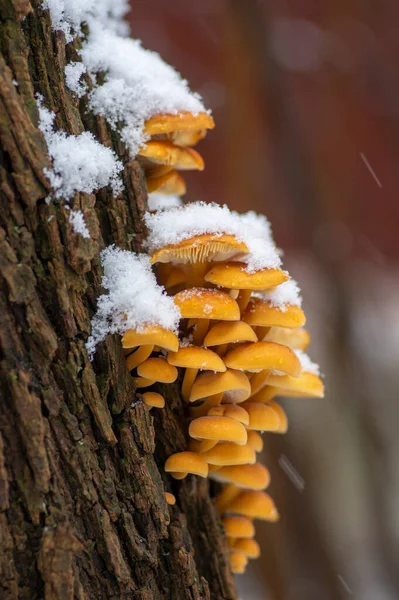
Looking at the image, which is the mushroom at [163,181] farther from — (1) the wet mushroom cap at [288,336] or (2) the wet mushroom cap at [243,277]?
(1) the wet mushroom cap at [288,336]

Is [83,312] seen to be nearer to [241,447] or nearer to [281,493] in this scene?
[241,447]

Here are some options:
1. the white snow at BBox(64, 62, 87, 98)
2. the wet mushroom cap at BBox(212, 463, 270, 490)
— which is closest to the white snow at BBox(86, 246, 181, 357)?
the white snow at BBox(64, 62, 87, 98)

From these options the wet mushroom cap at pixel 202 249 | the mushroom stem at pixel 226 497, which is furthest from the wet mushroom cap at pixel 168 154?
the mushroom stem at pixel 226 497

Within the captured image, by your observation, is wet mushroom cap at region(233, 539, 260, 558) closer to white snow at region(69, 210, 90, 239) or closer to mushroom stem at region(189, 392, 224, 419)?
mushroom stem at region(189, 392, 224, 419)

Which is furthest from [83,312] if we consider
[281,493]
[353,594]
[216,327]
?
[353,594]

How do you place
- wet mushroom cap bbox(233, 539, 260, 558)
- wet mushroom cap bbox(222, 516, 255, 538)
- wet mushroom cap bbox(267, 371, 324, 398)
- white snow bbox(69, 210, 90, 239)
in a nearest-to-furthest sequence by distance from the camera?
1. white snow bbox(69, 210, 90, 239)
2. wet mushroom cap bbox(267, 371, 324, 398)
3. wet mushroom cap bbox(222, 516, 255, 538)
4. wet mushroom cap bbox(233, 539, 260, 558)

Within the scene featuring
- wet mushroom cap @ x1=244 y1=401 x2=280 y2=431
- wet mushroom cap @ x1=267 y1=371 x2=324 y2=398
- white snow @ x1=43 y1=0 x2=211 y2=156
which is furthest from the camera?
wet mushroom cap @ x1=267 y1=371 x2=324 y2=398

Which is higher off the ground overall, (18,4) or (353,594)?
(18,4)
